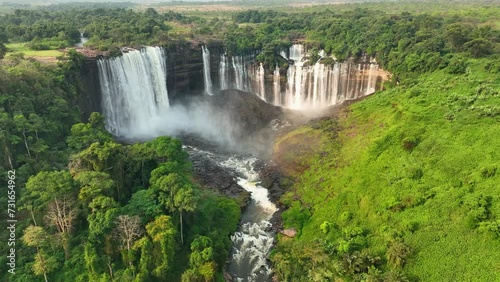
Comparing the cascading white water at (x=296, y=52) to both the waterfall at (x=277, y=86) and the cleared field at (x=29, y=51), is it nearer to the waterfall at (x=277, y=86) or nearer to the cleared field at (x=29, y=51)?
the waterfall at (x=277, y=86)

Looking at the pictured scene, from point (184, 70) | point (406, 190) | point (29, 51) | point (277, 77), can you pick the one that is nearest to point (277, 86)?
point (277, 77)

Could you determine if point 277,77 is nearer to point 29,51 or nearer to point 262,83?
point 262,83

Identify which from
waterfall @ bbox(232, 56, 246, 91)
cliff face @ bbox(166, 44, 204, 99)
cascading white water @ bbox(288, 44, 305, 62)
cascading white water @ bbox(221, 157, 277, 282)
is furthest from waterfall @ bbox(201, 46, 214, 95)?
cascading white water @ bbox(221, 157, 277, 282)

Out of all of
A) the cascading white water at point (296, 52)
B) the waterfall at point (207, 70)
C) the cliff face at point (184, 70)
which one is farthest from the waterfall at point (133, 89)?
the cascading white water at point (296, 52)

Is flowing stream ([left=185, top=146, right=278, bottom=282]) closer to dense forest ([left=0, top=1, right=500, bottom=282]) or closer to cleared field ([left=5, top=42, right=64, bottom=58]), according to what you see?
dense forest ([left=0, top=1, right=500, bottom=282])

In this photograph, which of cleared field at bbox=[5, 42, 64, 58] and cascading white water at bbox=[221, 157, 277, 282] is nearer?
cascading white water at bbox=[221, 157, 277, 282]
